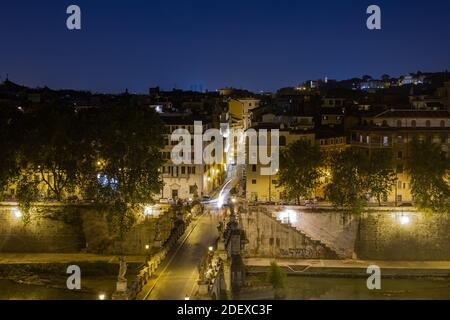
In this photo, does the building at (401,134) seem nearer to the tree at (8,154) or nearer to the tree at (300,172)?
the tree at (300,172)

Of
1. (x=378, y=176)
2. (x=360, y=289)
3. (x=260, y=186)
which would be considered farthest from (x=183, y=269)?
(x=260, y=186)

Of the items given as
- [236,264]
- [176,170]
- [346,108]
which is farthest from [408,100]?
[236,264]

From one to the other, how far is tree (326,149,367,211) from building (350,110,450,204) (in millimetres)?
4388

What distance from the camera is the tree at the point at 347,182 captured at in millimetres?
36875

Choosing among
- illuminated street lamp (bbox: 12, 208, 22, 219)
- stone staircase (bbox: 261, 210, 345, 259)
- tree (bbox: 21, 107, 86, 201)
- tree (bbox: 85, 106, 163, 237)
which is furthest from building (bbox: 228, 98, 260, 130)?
illuminated street lamp (bbox: 12, 208, 22, 219)

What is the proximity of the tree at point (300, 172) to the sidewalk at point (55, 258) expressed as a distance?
804 cm

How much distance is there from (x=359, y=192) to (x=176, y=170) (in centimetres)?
1171

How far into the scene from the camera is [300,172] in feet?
128

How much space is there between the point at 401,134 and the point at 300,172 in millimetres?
8148

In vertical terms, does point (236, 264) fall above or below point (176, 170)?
below

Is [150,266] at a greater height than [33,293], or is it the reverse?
[150,266]

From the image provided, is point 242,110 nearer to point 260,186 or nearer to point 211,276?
point 260,186

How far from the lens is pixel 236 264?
104 feet
